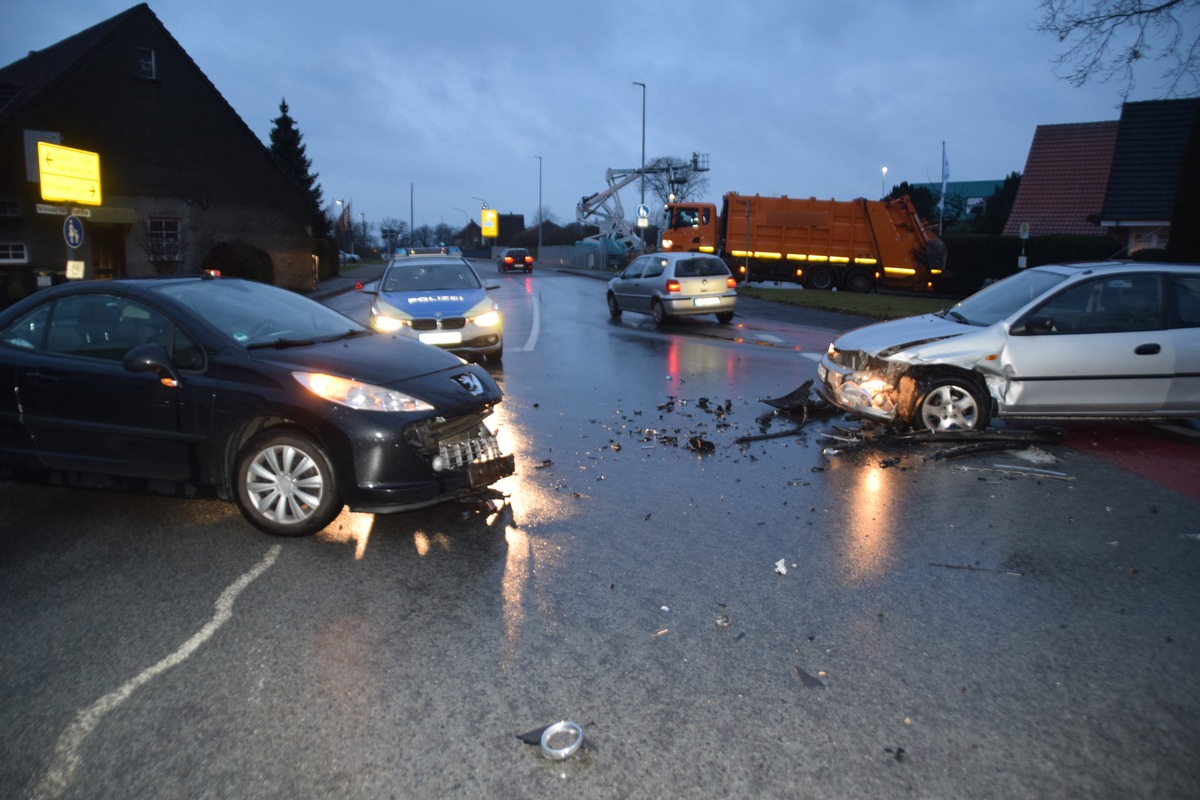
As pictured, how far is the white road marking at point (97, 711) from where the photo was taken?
2865 mm

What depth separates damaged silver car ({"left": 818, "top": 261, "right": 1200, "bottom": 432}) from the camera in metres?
7.84

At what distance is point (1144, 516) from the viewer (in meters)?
5.88

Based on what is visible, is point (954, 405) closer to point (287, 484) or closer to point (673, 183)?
point (287, 484)

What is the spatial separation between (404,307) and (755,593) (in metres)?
9.14

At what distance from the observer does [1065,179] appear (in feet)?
118

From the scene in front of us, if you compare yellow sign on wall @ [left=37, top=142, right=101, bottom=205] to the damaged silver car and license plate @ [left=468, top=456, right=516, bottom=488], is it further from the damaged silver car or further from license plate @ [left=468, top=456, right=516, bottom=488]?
the damaged silver car

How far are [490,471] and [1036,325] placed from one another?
210 inches

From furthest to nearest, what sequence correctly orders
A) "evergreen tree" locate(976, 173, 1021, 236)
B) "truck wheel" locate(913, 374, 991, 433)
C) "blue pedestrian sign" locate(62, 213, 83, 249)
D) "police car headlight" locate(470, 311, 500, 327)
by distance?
1. "evergreen tree" locate(976, 173, 1021, 236)
2. "blue pedestrian sign" locate(62, 213, 83, 249)
3. "police car headlight" locate(470, 311, 500, 327)
4. "truck wheel" locate(913, 374, 991, 433)

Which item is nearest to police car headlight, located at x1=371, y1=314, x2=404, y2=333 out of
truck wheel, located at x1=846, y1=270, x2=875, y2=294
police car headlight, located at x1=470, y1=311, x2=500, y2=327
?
police car headlight, located at x1=470, y1=311, x2=500, y2=327

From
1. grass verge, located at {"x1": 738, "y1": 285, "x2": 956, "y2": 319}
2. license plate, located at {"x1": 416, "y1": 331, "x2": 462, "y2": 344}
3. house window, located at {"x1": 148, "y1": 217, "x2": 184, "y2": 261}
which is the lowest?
license plate, located at {"x1": 416, "y1": 331, "x2": 462, "y2": 344}

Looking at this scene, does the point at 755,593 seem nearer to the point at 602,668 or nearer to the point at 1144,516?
the point at 602,668

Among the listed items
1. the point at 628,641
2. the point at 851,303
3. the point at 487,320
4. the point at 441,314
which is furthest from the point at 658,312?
the point at 628,641

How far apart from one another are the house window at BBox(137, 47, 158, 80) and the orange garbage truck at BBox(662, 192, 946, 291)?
19.8 meters

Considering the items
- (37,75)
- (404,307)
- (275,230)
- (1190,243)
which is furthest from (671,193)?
(404,307)
